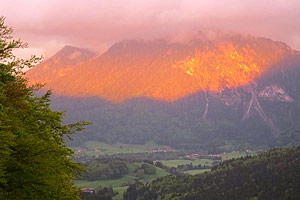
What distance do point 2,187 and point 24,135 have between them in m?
3.93

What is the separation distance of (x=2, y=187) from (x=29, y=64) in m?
9.57

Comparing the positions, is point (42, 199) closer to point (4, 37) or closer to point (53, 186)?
point (53, 186)

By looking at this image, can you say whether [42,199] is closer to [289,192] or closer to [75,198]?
[75,198]

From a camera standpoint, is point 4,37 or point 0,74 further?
point 4,37

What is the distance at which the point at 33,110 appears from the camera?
3328 centimetres

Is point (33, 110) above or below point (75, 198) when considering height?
above

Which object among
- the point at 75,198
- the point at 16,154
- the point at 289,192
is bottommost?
the point at 289,192

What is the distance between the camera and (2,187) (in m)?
30.3

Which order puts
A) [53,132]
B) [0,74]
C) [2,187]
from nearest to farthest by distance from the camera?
[0,74] < [2,187] < [53,132]

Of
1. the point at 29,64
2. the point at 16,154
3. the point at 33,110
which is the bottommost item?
the point at 16,154

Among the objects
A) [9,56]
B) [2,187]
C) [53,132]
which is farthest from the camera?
[53,132]

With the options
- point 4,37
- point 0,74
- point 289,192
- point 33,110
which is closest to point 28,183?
point 33,110

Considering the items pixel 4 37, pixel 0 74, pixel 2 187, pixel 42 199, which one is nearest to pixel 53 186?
pixel 42 199

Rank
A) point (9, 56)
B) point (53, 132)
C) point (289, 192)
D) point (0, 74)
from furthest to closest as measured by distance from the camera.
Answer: point (289, 192)
point (53, 132)
point (9, 56)
point (0, 74)
